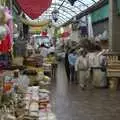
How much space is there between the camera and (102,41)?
20203 millimetres

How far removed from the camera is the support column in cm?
1745

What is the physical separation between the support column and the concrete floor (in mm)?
2480

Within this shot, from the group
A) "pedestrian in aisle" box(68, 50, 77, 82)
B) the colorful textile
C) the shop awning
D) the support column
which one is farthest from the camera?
"pedestrian in aisle" box(68, 50, 77, 82)

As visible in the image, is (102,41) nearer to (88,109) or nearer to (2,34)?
(88,109)

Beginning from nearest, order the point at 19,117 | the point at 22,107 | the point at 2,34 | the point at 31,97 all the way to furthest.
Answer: the point at 2,34 → the point at 19,117 → the point at 22,107 → the point at 31,97

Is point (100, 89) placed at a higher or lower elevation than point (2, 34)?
lower

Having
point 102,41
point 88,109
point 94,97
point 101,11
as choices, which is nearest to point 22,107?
point 88,109

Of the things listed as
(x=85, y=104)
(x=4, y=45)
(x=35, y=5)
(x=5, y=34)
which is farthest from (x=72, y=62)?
(x=5, y=34)

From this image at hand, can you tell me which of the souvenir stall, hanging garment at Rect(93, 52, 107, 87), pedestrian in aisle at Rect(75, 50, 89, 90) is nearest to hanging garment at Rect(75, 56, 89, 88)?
pedestrian in aisle at Rect(75, 50, 89, 90)

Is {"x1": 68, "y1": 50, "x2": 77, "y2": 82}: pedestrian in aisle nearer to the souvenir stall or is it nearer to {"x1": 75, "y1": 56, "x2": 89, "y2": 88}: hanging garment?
{"x1": 75, "y1": 56, "x2": 89, "y2": 88}: hanging garment

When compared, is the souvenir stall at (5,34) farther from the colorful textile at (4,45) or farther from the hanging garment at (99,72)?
the hanging garment at (99,72)

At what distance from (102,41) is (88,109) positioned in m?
9.22

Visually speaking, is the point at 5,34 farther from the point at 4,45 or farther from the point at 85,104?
the point at 85,104

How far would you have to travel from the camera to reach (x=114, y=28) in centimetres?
1777
